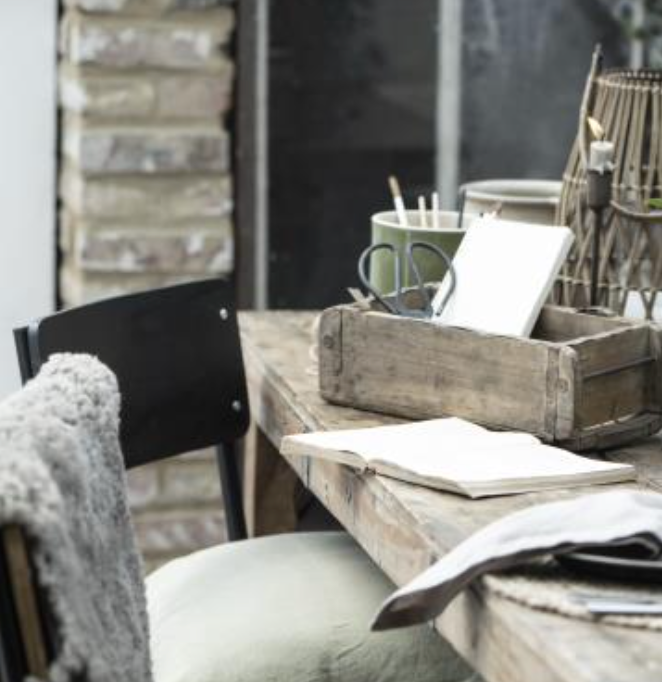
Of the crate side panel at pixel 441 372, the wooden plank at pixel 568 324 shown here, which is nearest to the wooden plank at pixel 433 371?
the crate side panel at pixel 441 372

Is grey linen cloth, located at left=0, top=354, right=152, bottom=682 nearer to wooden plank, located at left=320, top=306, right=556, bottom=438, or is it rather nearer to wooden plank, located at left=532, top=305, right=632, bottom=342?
wooden plank, located at left=320, top=306, right=556, bottom=438

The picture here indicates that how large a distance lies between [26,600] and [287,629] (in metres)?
0.64

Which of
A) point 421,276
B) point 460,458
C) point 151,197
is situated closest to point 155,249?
point 151,197

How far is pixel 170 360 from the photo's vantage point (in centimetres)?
191

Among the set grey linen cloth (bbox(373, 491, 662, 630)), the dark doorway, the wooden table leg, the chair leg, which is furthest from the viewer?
the dark doorway

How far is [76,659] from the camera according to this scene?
1.03 meters

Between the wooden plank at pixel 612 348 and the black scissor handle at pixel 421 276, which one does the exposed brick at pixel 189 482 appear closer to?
the black scissor handle at pixel 421 276

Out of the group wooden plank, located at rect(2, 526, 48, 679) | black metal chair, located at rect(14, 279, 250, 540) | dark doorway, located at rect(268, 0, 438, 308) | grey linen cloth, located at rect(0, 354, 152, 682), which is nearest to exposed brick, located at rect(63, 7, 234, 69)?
dark doorway, located at rect(268, 0, 438, 308)

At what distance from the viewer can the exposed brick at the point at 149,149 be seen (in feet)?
8.52

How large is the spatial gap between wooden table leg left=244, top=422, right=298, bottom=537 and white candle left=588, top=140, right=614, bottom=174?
2.06 feet

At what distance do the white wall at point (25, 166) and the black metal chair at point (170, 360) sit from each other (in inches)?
31.1

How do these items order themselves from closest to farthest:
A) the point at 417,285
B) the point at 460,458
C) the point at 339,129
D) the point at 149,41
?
1. the point at 460,458
2. the point at 417,285
3. the point at 149,41
4. the point at 339,129

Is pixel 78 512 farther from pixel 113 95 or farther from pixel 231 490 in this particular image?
pixel 113 95

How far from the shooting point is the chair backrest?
71.3 inches
